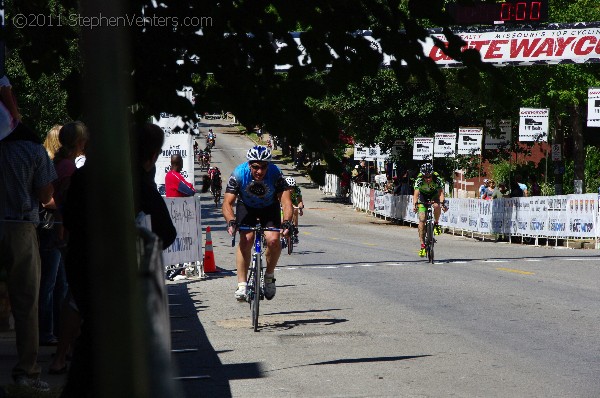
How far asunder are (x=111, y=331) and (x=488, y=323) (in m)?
8.76

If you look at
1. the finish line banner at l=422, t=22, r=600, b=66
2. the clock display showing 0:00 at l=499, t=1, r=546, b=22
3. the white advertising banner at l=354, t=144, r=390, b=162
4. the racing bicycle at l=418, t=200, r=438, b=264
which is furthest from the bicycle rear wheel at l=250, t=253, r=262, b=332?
the white advertising banner at l=354, t=144, r=390, b=162

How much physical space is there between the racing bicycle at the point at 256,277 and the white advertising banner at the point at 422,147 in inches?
1357

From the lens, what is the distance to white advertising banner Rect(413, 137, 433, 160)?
45.8m

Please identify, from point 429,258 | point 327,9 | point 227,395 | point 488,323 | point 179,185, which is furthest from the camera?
point 429,258

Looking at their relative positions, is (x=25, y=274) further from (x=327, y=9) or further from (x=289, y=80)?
(x=327, y=9)

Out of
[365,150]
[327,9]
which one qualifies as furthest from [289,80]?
[365,150]

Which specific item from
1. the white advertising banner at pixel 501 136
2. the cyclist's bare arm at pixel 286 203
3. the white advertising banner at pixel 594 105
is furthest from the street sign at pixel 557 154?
the cyclist's bare arm at pixel 286 203

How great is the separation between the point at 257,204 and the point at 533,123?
2239 cm

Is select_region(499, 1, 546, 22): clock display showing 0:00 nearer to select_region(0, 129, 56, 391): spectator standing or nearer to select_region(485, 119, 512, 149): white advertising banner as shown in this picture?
select_region(485, 119, 512, 149): white advertising banner

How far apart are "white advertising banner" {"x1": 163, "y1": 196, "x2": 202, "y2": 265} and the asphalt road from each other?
419 mm

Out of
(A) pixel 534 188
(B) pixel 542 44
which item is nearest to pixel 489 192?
(A) pixel 534 188

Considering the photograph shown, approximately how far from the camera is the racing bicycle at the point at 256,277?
10.9 m

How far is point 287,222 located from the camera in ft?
37.8

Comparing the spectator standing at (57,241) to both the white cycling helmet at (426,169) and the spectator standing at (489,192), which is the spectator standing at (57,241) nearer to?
the white cycling helmet at (426,169)
